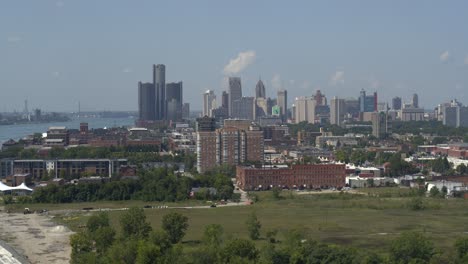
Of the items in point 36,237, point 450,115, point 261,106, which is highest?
point 261,106

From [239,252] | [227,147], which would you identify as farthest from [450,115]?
[239,252]

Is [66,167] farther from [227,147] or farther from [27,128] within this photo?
[27,128]

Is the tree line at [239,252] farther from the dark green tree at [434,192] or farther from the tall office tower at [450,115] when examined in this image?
the tall office tower at [450,115]

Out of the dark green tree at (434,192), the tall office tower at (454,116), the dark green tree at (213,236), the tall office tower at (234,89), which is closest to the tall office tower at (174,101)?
the tall office tower at (234,89)

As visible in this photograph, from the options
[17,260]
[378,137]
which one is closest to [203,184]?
[17,260]

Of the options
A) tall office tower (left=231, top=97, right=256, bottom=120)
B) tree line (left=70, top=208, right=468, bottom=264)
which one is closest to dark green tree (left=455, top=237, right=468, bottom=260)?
tree line (left=70, top=208, right=468, bottom=264)

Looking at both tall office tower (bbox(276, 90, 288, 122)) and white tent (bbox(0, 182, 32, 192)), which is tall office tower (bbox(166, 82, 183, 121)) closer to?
tall office tower (bbox(276, 90, 288, 122))
